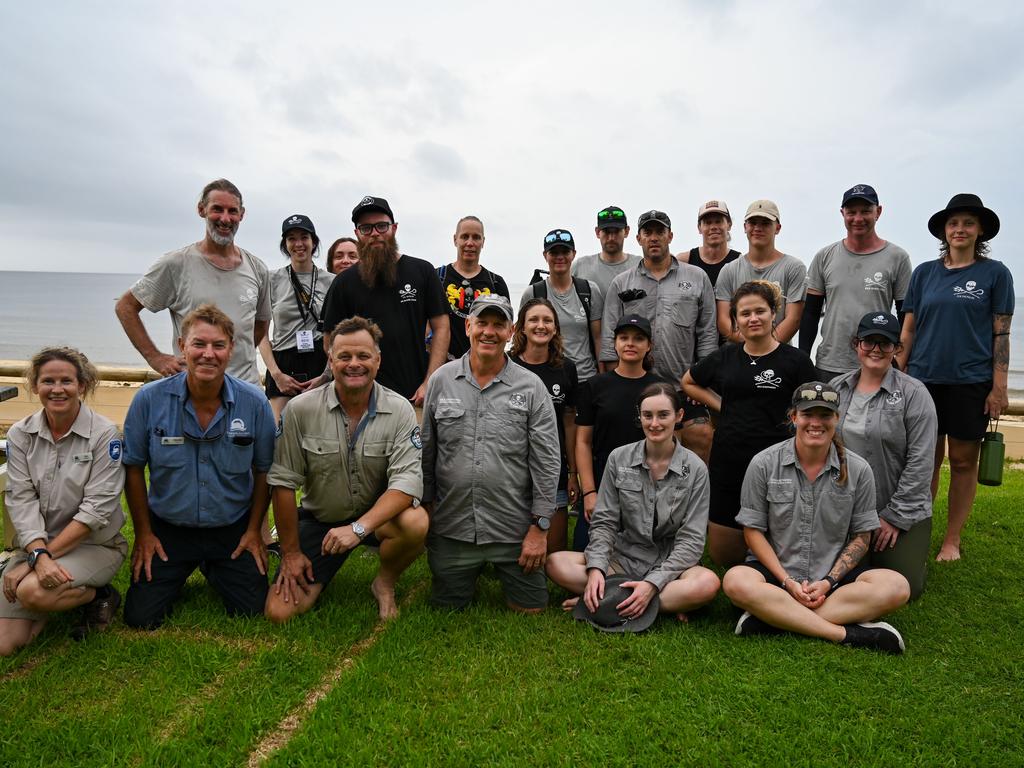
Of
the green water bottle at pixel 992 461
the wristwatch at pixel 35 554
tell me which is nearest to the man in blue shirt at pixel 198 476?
the wristwatch at pixel 35 554

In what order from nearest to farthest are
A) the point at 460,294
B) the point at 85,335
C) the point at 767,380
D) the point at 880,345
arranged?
the point at 880,345
the point at 767,380
the point at 460,294
the point at 85,335

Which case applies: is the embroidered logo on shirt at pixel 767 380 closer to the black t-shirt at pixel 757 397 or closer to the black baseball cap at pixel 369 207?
the black t-shirt at pixel 757 397

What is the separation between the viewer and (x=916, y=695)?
3311mm

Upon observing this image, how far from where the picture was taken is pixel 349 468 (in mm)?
4191

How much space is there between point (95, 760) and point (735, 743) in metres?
2.41

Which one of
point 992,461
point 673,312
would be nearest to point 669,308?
point 673,312

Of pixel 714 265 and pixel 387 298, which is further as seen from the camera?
pixel 714 265

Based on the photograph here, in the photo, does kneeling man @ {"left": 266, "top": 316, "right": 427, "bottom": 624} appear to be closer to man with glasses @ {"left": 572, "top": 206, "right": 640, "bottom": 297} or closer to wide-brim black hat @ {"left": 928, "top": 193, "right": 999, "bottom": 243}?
man with glasses @ {"left": 572, "top": 206, "right": 640, "bottom": 297}

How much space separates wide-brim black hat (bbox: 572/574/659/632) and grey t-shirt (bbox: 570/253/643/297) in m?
2.68

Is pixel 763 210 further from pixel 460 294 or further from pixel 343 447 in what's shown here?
pixel 343 447

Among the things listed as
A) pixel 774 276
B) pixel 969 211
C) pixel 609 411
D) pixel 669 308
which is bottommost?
pixel 609 411

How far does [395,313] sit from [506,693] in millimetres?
2557

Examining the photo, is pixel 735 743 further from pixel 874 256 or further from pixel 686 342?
pixel 874 256

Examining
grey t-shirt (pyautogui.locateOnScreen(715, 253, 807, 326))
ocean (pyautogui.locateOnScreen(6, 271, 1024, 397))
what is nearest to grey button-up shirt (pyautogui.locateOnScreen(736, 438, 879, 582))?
grey t-shirt (pyautogui.locateOnScreen(715, 253, 807, 326))
